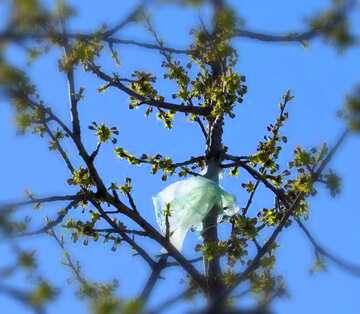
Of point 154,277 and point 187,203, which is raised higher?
point 187,203

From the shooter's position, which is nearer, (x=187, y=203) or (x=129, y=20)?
(x=129, y=20)

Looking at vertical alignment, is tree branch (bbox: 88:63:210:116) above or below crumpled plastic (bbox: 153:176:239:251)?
above

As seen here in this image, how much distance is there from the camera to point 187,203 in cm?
348

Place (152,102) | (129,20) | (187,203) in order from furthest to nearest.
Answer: (152,102), (187,203), (129,20)

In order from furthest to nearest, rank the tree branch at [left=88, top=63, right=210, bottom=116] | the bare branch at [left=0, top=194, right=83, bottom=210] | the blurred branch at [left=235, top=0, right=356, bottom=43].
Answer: the tree branch at [left=88, top=63, right=210, bottom=116] → the bare branch at [left=0, top=194, right=83, bottom=210] → the blurred branch at [left=235, top=0, right=356, bottom=43]

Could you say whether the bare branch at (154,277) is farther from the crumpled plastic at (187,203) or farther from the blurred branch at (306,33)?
the blurred branch at (306,33)

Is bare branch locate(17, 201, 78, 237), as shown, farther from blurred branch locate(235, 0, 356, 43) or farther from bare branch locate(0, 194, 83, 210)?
blurred branch locate(235, 0, 356, 43)

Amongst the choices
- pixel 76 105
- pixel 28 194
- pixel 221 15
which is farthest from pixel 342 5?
pixel 28 194

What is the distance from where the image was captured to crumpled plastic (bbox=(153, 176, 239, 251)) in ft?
11.3

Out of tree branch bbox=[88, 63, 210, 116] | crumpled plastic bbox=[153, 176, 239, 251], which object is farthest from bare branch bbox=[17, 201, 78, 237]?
tree branch bbox=[88, 63, 210, 116]

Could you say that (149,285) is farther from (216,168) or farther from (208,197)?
(216,168)

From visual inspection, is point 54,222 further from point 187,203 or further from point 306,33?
point 306,33

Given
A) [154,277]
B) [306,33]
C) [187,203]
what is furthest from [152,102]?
[306,33]

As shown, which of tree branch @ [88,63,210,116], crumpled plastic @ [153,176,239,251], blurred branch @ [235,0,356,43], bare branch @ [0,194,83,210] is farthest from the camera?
tree branch @ [88,63,210,116]
